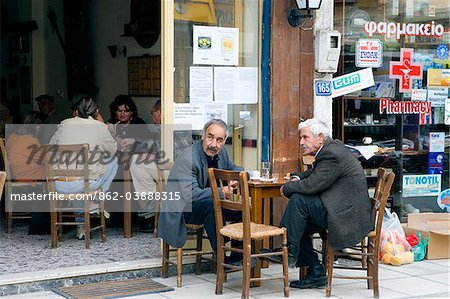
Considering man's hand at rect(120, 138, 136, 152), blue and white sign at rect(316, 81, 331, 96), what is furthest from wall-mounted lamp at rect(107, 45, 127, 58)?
blue and white sign at rect(316, 81, 331, 96)

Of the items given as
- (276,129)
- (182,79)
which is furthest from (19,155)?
(276,129)

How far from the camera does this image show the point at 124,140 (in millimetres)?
8164

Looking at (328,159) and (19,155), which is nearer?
(328,159)

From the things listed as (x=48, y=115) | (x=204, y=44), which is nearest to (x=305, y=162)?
(x=204, y=44)

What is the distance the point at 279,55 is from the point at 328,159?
5.23 ft

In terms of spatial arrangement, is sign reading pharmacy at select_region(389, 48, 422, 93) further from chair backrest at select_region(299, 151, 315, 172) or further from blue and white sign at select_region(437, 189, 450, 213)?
chair backrest at select_region(299, 151, 315, 172)

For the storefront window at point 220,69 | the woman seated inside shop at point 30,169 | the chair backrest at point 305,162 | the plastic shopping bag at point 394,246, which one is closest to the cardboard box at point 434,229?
the plastic shopping bag at point 394,246

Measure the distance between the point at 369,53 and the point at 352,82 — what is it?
388 mm

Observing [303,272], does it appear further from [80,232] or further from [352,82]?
[80,232]

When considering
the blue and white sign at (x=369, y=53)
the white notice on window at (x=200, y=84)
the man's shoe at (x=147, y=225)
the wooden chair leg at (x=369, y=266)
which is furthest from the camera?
the man's shoe at (x=147, y=225)

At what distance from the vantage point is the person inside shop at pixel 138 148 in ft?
25.5

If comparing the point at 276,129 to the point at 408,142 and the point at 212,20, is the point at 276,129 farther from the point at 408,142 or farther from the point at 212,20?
the point at 408,142

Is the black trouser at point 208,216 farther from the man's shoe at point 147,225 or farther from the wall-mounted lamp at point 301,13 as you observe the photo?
the wall-mounted lamp at point 301,13

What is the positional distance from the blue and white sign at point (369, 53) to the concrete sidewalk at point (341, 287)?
2092 millimetres
